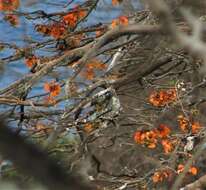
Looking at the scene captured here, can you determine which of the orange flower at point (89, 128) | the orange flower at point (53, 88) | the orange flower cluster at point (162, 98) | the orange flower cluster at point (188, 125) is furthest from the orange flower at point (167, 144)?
the orange flower at point (53, 88)

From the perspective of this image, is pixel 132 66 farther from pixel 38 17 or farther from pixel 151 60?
pixel 38 17

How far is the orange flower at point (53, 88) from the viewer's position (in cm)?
279

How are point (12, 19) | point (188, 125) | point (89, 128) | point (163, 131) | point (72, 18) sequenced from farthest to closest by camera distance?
point (12, 19) → point (72, 18) → point (188, 125) → point (163, 131) → point (89, 128)

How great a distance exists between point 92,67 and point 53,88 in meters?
0.34

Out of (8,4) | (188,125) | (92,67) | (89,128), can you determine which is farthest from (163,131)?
(8,4)

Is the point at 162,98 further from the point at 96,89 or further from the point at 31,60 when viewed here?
the point at 31,60

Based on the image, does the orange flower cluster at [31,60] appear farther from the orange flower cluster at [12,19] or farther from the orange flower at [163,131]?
the orange flower at [163,131]

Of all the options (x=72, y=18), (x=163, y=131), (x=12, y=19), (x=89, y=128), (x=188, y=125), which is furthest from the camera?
(x=12, y=19)

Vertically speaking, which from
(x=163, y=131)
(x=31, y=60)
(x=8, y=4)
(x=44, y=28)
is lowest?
(x=163, y=131)

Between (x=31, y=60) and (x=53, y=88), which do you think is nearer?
(x=53, y=88)

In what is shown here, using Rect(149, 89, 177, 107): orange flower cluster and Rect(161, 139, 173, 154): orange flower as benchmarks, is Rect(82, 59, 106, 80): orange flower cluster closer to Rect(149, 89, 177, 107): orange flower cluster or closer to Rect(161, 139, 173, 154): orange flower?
Rect(149, 89, 177, 107): orange flower cluster

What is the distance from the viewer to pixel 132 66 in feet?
9.71

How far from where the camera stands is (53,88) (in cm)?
280

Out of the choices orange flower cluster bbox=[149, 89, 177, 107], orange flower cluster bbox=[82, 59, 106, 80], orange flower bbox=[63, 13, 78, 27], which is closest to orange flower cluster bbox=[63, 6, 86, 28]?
orange flower bbox=[63, 13, 78, 27]
